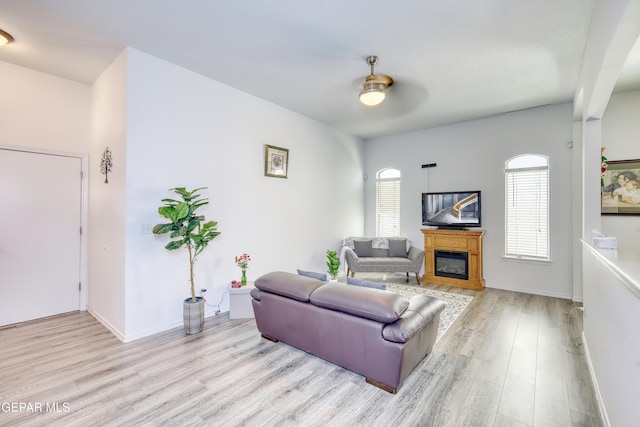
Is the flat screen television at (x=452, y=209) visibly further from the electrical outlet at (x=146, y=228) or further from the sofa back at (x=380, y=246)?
the electrical outlet at (x=146, y=228)

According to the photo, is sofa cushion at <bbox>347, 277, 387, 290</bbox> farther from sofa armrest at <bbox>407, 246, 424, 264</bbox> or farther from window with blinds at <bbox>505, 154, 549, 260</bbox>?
window with blinds at <bbox>505, 154, 549, 260</bbox>

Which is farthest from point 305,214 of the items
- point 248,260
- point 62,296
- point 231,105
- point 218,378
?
point 62,296

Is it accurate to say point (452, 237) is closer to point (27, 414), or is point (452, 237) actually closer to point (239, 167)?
point (239, 167)

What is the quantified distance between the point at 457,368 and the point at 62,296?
4901 millimetres

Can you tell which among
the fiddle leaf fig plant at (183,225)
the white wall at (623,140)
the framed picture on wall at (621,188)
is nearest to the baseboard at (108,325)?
the fiddle leaf fig plant at (183,225)

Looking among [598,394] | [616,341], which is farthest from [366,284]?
[598,394]

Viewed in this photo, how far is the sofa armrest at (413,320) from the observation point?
2.04m

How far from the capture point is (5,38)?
9.25 ft

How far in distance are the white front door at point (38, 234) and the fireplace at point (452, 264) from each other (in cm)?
591

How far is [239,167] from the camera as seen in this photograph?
13.5 feet

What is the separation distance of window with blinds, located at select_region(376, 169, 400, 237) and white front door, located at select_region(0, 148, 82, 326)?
558cm

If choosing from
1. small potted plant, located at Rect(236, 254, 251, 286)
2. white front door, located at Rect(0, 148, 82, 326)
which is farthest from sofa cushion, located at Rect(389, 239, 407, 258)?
white front door, located at Rect(0, 148, 82, 326)

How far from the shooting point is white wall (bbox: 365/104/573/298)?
464 centimetres

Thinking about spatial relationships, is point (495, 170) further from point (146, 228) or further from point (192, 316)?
point (146, 228)
